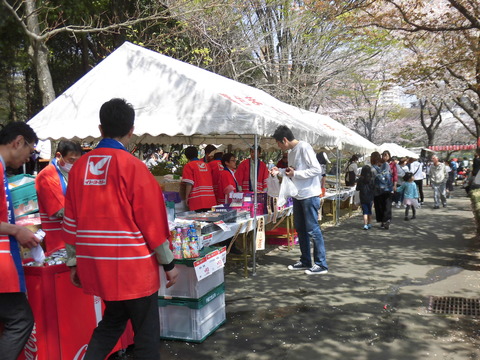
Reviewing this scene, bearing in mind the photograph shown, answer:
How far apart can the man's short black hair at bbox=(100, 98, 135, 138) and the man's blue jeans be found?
12.6ft

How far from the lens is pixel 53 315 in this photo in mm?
3109

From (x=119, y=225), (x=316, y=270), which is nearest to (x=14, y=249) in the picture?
(x=119, y=225)

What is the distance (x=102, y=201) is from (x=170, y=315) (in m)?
2.01

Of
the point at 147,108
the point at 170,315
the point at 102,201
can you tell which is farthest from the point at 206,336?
the point at 147,108

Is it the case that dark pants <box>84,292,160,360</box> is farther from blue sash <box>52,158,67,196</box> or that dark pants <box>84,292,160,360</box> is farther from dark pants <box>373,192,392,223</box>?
dark pants <box>373,192,392,223</box>

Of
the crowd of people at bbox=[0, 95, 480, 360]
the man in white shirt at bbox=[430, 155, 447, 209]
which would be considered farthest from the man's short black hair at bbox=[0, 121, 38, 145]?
the man in white shirt at bbox=[430, 155, 447, 209]

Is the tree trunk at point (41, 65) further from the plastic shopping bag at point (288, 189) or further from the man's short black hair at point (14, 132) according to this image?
the man's short black hair at point (14, 132)

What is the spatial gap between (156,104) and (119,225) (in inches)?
146

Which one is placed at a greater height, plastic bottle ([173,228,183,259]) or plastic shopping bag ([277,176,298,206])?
plastic shopping bag ([277,176,298,206])

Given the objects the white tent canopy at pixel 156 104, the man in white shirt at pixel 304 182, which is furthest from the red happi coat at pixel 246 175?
the man in white shirt at pixel 304 182

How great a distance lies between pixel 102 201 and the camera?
2.47m

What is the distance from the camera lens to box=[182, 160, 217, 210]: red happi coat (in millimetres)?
6684

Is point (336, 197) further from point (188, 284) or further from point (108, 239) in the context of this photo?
point (108, 239)

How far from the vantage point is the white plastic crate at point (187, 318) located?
13.1 feet
